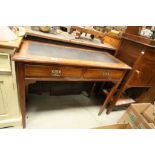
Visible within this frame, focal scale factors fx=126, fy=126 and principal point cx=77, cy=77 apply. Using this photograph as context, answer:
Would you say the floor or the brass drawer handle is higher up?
the brass drawer handle

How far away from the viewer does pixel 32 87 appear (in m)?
1.70

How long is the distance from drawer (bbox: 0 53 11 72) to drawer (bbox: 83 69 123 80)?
642 millimetres

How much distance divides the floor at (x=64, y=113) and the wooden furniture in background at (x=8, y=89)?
220mm

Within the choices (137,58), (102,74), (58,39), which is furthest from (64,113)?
(137,58)

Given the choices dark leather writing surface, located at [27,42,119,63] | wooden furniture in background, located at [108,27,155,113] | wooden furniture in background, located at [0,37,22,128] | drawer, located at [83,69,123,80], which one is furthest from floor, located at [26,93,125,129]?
dark leather writing surface, located at [27,42,119,63]

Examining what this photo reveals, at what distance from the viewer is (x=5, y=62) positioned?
932mm

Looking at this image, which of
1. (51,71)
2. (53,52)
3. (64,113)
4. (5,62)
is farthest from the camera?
(64,113)

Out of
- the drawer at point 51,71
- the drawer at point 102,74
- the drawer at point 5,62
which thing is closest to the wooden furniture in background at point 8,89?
the drawer at point 5,62

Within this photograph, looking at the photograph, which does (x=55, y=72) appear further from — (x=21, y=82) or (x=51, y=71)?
(x=21, y=82)

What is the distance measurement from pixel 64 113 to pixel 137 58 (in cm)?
109

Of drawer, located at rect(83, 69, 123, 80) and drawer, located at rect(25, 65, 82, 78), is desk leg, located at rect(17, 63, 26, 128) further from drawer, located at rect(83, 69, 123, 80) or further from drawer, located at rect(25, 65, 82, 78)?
drawer, located at rect(83, 69, 123, 80)

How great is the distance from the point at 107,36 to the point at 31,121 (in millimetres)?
1567

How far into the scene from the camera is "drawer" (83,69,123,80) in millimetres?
1212
